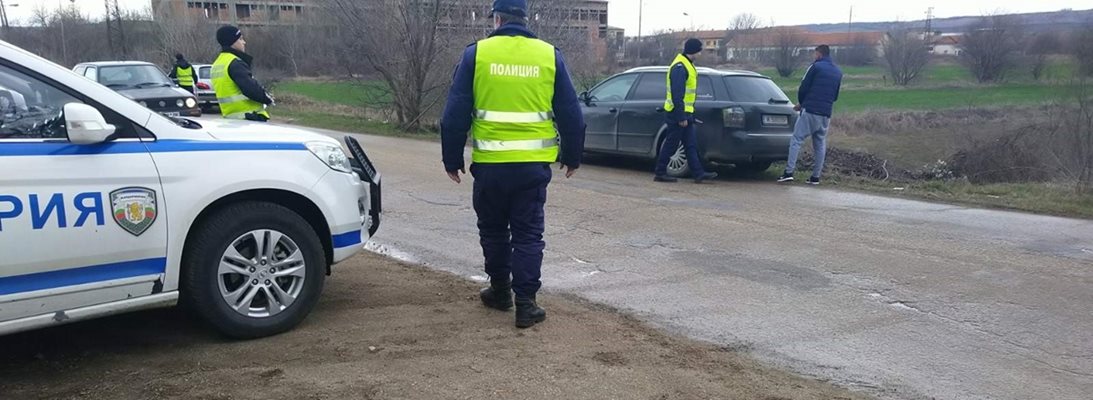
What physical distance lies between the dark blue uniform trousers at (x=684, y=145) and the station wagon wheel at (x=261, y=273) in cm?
683

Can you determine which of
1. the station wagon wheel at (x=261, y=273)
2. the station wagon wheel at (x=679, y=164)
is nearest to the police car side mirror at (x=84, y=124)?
the station wagon wheel at (x=261, y=273)

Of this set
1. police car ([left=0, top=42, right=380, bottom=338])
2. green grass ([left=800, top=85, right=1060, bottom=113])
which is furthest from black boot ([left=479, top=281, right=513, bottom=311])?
green grass ([left=800, top=85, right=1060, bottom=113])

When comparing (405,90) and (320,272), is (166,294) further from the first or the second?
(405,90)

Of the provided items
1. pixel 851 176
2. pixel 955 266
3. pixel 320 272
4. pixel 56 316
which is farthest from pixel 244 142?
pixel 851 176

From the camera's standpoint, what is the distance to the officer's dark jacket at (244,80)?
23.7ft

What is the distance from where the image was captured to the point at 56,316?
371 centimetres

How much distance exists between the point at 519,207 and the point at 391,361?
1.14 meters

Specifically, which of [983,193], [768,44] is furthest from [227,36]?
[768,44]

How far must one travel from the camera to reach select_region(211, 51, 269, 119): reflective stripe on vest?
7.28 meters

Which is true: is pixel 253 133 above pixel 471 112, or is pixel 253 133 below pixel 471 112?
below

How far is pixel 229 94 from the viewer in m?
7.37

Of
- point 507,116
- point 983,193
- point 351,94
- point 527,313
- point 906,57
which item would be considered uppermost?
point 906,57

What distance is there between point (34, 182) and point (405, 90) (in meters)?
15.6

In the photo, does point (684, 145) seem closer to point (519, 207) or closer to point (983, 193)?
point (983, 193)
